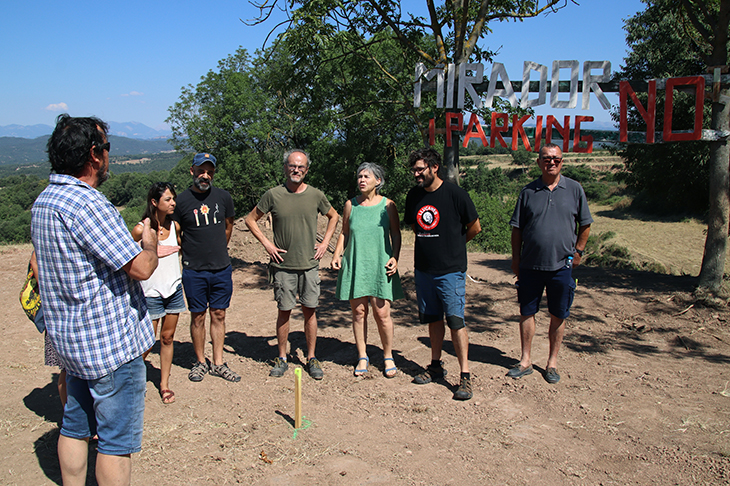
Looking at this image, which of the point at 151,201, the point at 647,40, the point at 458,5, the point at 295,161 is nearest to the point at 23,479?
the point at 151,201

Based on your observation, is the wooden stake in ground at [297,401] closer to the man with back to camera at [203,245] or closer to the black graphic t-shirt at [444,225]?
the man with back to camera at [203,245]

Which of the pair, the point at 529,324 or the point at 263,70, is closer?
the point at 529,324

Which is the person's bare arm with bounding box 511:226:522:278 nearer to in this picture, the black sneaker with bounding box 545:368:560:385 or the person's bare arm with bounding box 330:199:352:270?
the black sneaker with bounding box 545:368:560:385

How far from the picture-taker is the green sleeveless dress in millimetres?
4172

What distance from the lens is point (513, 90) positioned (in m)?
6.33

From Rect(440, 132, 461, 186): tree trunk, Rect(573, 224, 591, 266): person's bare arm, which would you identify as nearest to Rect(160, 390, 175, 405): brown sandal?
Rect(573, 224, 591, 266): person's bare arm

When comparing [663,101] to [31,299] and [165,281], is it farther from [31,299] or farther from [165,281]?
[31,299]

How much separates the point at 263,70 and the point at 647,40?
19321 millimetres

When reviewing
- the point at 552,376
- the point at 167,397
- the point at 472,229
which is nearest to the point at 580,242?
the point at 472,229

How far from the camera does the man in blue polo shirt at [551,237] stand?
13.1 feet

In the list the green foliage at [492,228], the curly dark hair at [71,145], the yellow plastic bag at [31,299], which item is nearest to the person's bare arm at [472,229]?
the curly dark hair at [71,145]

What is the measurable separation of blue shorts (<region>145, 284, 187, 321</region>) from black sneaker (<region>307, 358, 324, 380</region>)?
1237mm

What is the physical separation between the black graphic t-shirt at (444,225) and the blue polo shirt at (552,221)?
482 millimetres

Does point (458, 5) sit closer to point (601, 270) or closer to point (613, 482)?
point (601, 270)
